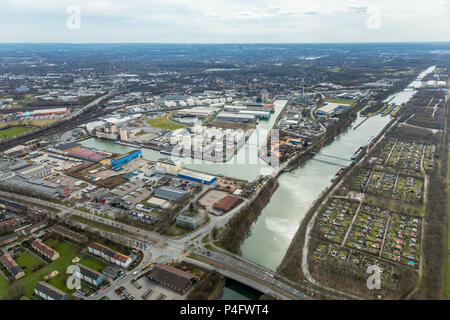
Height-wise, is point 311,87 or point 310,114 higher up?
point 311,87

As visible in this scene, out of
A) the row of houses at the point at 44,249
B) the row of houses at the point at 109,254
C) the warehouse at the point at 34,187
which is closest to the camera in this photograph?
the row of houses at the point at 109,254

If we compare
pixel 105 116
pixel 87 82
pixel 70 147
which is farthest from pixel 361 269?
pixel 87 82

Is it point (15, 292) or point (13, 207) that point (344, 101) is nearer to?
point (13, 207)

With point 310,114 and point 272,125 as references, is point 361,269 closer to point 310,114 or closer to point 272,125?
point 272,125

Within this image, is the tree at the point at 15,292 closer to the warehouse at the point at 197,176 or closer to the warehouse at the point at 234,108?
the warehouse at the point at 197,176

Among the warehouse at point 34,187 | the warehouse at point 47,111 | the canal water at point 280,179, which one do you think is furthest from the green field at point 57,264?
the warehouse at point 47,111

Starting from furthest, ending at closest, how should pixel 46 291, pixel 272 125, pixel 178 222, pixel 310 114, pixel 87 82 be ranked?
1. pixel 87 82
2. pixel 310 114
3. pixel 272 125
4. pixel 178 222
5. pixel 46 291

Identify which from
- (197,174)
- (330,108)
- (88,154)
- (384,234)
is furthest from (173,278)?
(330,108)
